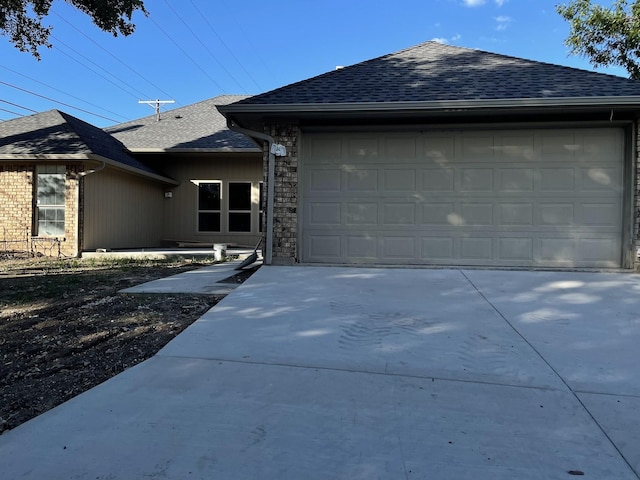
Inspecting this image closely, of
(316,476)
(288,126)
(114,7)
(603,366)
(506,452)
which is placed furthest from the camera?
(114,7)

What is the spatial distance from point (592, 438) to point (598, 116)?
654cm

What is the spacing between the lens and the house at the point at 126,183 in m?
11.8

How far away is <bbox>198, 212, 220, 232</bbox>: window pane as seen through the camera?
49.1 feet

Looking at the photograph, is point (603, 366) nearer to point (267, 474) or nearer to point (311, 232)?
point (267, 474)

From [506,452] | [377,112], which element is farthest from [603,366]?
[377,112]

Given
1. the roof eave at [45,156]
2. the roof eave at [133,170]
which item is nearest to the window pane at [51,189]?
the roof eave at [45,156]

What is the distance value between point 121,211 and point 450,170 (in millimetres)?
10108

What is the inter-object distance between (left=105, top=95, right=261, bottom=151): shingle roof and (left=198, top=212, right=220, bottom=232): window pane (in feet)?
7.60

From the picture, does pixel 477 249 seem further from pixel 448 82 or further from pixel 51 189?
pixel 51 189

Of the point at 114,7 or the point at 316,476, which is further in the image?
the point at 114,7

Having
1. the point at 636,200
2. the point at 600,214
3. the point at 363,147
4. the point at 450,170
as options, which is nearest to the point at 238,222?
the point at 363,147

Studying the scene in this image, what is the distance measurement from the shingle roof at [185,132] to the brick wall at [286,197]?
6.16 m

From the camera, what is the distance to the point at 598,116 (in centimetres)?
732

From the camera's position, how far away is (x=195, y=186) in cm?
1516
